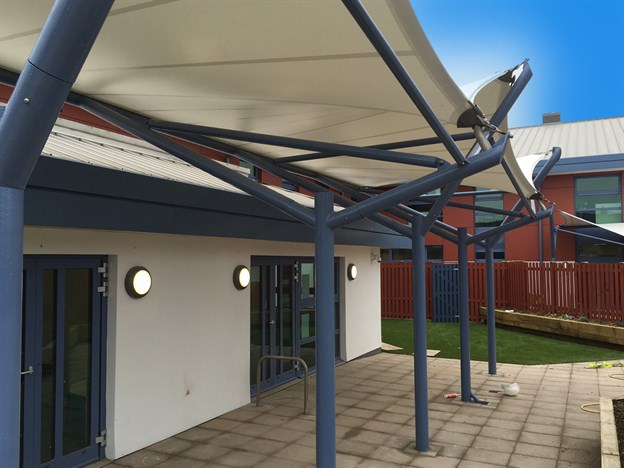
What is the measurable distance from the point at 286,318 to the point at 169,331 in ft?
10.3

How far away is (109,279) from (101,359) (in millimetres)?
878

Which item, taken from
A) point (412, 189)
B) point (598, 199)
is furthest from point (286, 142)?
point (598, 199)

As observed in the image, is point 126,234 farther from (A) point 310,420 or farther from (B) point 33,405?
(A) point 310,420

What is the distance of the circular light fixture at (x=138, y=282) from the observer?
18.8 ft

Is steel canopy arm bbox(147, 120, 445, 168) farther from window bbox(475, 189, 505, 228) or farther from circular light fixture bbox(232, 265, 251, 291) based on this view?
window bbox(475, 189, 505, 228)

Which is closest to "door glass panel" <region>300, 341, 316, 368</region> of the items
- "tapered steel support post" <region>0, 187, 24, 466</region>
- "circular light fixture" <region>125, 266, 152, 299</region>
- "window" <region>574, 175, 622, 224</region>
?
"circular light fixture" <region>125, 266, 152, 299</region>

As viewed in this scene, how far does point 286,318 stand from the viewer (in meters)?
9.19

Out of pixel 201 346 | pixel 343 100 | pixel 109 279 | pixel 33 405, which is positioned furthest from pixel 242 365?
pixel 343 100

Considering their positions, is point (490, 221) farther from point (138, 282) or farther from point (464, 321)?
point (138, 282)

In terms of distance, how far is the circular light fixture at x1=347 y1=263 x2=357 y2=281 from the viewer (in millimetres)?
11195

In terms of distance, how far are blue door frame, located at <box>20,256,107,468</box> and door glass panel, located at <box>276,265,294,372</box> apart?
3.82 m

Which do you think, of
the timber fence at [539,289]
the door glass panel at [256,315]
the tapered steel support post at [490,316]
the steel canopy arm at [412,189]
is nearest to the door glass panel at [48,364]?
the steel canopy arm at [412,189]

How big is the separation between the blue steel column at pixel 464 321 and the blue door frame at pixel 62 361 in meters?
5.23

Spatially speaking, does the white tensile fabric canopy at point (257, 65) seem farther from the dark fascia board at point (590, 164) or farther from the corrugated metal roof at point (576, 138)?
the corrugated metal roof at point (576, 138)
